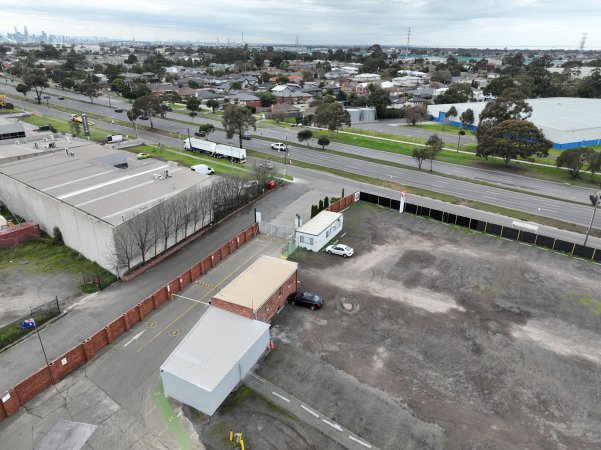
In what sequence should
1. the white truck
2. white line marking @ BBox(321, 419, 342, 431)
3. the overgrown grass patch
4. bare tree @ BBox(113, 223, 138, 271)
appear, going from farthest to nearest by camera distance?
the white truck, the overgrown grass patch, bare tree @ BBox(113, 223, 138, 271), white line marking @ BBox(321, 419, 342, 431)

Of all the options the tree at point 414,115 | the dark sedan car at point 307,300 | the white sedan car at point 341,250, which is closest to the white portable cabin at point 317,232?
the white sedan car at point 341,250

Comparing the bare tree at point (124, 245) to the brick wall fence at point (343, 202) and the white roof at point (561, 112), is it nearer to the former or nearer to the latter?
the brick wall fence at point (343, 202)

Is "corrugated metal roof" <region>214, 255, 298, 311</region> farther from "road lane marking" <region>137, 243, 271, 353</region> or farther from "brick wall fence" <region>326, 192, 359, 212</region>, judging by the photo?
"brick wall fence" <region>326, 192, 359, 212</region>

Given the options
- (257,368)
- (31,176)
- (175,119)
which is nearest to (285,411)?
(257,368)

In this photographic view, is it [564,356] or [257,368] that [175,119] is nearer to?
[257,368]

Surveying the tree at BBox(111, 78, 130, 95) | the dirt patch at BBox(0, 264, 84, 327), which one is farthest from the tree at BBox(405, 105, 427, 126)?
the tree at BBox(111, 78, 130, 95)

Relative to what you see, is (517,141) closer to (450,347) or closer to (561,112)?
(561,112)
